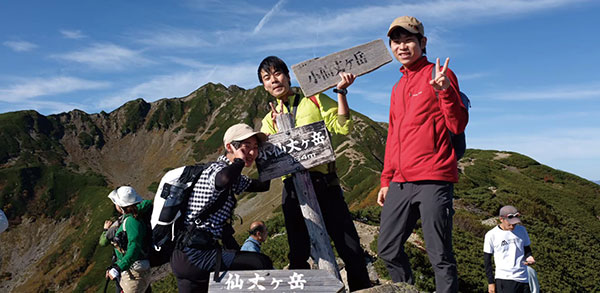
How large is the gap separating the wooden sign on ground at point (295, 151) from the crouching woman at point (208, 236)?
0.37 meters

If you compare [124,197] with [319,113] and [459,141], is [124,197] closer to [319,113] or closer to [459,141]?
[319,113]

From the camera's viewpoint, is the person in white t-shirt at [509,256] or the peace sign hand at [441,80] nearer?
the peace sign hand at [441,80]

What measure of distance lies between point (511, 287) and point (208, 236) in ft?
17.6

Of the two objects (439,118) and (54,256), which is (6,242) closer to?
(54,256)

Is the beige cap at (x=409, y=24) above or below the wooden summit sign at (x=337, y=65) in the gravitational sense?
above

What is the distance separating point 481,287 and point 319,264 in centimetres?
745

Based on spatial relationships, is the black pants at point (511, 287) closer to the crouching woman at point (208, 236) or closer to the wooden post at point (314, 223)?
the wooden post at point (314, 223)

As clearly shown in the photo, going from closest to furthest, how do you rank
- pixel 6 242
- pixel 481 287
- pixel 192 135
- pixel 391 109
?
pixel 391 109 < pixel 481 287 < pixel 6 242 < pixel 192 135

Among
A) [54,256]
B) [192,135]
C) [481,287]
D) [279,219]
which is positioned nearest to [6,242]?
[54,256]

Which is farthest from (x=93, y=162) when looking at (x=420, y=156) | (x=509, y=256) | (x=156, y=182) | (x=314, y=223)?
(x=420, y=156)

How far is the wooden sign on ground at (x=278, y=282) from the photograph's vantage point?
3.35m

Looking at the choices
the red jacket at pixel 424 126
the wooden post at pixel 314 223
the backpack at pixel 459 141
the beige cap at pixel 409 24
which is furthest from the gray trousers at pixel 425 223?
the beige cap at pixel 409 24

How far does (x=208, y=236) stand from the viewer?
3.60m

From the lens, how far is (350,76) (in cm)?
396
